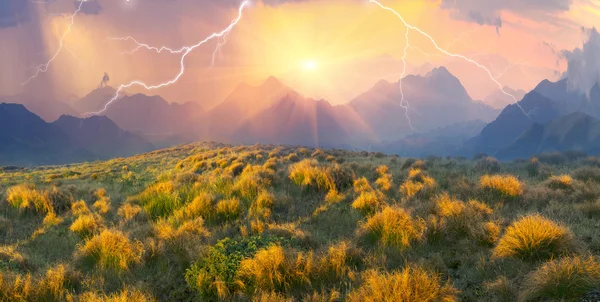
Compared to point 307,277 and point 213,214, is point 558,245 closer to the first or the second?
point 307,277

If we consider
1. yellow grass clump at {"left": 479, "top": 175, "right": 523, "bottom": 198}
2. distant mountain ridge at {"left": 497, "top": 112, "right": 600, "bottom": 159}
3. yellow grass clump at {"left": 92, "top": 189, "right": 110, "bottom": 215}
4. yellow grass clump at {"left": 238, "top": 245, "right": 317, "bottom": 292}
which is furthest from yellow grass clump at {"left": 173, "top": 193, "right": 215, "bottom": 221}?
distant mountain ridge at {"left": 497, "top": 112, "right": 600, "bottom": 159}

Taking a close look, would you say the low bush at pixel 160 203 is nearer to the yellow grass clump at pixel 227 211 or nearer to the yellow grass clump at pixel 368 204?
the yellow grass clump at pixel 227 211

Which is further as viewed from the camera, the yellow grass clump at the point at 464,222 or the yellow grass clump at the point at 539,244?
the yellow grass clump at the point at 464,222

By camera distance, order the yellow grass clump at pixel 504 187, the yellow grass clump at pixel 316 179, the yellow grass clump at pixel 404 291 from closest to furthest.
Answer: the yellow grass clump at pixel 404 291 < the yellow grass clump at pixel 504 187 < the yellow grass clump at pixel 316 179

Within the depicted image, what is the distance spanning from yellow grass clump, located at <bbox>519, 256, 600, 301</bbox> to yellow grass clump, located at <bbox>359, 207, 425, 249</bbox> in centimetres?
182

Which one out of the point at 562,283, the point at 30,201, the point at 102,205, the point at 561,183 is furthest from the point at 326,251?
the point at 30,201

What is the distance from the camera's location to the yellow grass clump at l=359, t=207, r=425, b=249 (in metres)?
5.20

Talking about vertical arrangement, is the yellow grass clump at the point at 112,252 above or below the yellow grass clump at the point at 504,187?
below

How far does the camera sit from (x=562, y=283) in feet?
11.0

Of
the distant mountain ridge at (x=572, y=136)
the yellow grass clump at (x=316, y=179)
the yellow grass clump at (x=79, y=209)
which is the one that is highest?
the yellow grass clump at (x=316, y=179)

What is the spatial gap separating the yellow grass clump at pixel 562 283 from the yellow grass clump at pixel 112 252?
5.28 meters

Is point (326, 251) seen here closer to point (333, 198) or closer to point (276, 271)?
point (276, 271)

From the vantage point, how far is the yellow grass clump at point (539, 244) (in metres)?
4.24

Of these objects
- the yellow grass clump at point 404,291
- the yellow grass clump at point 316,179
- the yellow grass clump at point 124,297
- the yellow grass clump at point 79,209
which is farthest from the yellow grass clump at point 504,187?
the yellow grass clump at point 79,209
